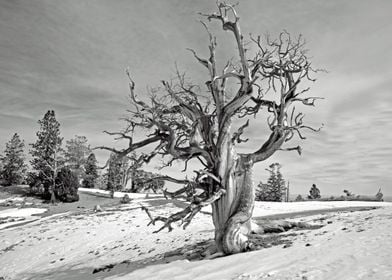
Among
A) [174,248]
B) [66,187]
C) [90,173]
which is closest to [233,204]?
[174,248]

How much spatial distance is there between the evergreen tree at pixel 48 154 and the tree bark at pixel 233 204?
40.1m

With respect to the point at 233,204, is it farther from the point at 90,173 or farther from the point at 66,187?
the point at 90,173

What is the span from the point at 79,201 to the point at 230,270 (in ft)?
136

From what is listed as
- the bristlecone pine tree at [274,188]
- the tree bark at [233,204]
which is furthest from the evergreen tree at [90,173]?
the tree bark at [233,204]

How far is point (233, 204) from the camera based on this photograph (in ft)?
30.1

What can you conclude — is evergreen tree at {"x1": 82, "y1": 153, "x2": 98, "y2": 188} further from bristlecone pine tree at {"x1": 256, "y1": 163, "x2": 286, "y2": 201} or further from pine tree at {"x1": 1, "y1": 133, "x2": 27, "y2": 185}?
bristlecone pine tree at {"x1": 256, "y1": 163, "x2": 286, "y2": 201}

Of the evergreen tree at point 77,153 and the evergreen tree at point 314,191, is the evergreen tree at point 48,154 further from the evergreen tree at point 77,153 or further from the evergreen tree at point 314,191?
the evergreen tree at point 314,191

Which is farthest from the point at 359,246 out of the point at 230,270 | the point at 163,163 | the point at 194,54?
the point at 194,54

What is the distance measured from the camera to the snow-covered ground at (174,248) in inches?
222

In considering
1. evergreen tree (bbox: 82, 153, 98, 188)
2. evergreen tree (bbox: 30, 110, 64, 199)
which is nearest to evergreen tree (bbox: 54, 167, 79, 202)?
evergreen tree (bbox: 30, 110, 64, 199)

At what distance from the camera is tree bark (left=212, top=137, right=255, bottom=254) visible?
8.60 m

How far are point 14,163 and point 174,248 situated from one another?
6055 centimetres

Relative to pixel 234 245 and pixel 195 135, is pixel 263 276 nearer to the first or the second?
pixel 234 245

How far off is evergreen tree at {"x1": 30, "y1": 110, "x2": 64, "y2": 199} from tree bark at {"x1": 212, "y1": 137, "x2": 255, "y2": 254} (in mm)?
40106
